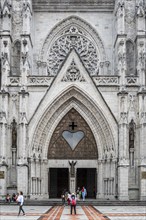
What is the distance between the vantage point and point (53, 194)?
39.6m

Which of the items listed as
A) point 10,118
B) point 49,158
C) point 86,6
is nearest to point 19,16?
point 86,6

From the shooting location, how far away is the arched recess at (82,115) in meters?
36.8

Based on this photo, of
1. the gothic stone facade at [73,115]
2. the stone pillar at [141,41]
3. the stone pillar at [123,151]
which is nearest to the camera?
the stone pillar at [123,151]

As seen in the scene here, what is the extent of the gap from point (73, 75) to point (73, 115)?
3.13 m

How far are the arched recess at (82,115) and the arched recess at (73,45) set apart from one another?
151 inches

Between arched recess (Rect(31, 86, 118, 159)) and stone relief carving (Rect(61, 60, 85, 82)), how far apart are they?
0.69 m

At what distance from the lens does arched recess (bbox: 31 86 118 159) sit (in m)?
36.8

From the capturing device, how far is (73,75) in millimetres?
37344

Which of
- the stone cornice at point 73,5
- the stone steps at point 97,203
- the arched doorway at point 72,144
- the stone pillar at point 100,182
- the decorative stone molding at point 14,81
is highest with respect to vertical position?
the stone cornice at point 73,5

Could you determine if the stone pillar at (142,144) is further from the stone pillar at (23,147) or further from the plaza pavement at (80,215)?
the plaza pavement at (80,215)

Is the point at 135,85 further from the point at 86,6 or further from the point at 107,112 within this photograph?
the point at 86,6

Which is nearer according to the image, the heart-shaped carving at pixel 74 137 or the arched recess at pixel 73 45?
the heart-shaped carving at pixel 74 137

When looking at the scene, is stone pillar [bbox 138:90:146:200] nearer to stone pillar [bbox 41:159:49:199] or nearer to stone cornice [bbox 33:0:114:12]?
stone pillar [bbox 41:159:49:199]

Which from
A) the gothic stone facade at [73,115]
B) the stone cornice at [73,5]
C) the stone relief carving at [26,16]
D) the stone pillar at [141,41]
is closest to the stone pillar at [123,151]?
the gothic stone facade at [73,115]
